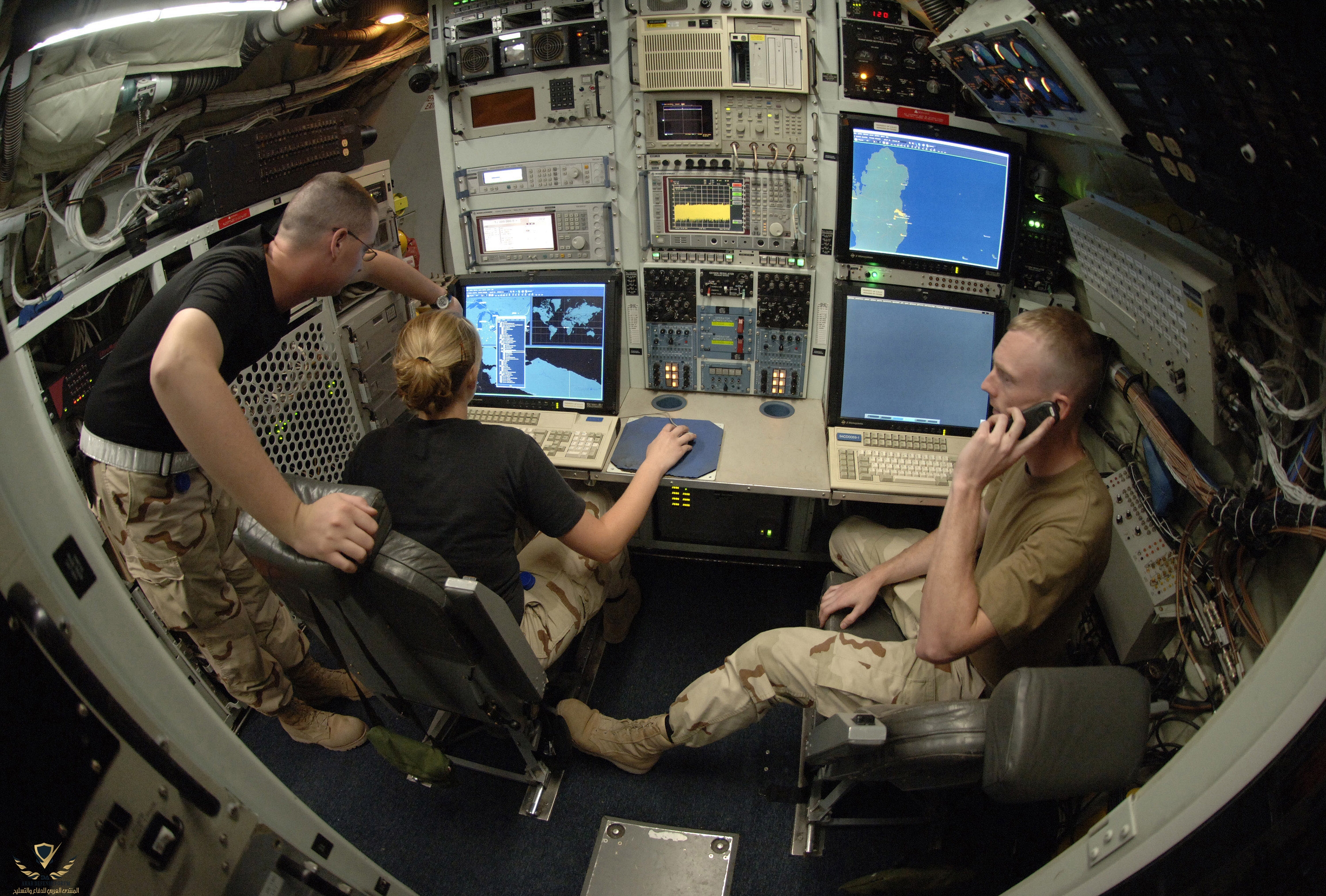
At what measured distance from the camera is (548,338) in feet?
8.59

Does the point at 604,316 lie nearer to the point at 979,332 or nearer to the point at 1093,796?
the point at 979,332

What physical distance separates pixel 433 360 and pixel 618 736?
1315 mm

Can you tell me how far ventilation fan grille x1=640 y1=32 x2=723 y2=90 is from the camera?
2309 millimetres

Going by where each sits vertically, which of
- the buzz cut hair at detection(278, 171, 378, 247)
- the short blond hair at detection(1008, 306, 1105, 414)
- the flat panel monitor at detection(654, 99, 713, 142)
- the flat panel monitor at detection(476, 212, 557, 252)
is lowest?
the short blond hair at detection(1008, 306, 1105, 414)

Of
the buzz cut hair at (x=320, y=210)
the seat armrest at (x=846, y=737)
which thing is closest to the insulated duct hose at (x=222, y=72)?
the buzz cut hair at (x=320, y=210)

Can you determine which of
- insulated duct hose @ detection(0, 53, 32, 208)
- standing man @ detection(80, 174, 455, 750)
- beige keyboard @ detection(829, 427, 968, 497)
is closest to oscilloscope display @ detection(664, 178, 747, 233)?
beige keyboard @ detection(829, 427, 968, 497)

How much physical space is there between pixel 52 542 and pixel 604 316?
6.42ft

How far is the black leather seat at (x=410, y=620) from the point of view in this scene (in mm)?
1330

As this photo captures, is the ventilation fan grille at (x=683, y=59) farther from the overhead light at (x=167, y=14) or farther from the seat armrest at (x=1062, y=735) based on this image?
the seat armrest at (x=1062, y=735)

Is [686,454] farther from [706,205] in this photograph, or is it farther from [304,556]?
[304,556]

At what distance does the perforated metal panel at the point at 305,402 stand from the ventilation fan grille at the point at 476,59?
1.05m

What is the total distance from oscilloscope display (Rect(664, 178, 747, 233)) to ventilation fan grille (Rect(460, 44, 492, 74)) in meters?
0.78

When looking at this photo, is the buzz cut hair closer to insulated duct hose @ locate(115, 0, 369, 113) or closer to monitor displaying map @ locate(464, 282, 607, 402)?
insulated duct hose @ locate(115, 0, 369, 113)

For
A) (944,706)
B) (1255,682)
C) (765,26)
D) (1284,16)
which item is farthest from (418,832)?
(765,26)
